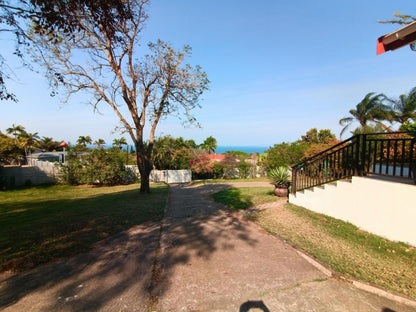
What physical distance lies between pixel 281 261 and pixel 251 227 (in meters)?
1.81

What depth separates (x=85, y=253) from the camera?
12.6 ft

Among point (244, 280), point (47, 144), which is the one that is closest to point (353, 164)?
point (244, 280)

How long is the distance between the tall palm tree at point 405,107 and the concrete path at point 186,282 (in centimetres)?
1846

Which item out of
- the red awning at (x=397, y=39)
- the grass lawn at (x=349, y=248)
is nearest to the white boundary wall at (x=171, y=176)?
the grass lawn at (x=349, y=248)

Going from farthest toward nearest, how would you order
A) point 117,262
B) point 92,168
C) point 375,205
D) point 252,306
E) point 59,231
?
point 92,168 < point 59,231 < point 375,205 < point 117,262 < point 252,306

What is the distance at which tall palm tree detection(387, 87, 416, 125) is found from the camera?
16.2 m

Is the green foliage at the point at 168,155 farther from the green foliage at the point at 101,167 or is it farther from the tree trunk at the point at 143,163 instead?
the tree trunk at the point at 143,163

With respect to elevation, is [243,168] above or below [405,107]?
below

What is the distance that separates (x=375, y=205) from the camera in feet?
15.1

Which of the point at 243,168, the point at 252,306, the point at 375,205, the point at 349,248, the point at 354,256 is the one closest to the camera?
the point at 252,306

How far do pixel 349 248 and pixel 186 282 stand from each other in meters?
3.09

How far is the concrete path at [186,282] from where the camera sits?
8.22 feet

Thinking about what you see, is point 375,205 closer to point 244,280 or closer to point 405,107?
point 244,280

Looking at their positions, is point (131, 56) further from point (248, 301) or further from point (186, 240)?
point (248, 301)
